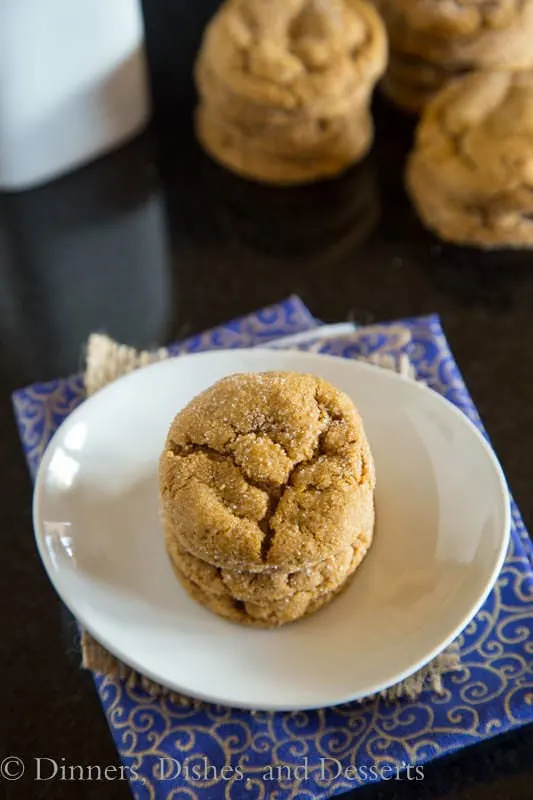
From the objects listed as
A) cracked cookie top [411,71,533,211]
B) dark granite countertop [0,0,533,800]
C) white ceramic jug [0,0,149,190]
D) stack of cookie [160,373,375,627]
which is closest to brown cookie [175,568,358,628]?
stack of cookie [160,373,375,627]

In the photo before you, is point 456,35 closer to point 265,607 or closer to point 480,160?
point 480,160

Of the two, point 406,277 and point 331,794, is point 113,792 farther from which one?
point 406,277

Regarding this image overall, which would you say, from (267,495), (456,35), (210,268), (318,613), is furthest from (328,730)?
(456,35)

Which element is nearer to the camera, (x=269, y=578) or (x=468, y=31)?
(x=269, y=578)

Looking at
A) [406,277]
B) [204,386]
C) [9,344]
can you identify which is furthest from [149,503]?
[406,277]

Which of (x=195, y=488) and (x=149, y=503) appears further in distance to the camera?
(x=149, y=503)

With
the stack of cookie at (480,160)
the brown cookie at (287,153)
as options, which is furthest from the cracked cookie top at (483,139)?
the brown cookie at (287,153)

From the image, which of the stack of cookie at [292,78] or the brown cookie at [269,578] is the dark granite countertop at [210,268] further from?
the brown cookie at [269,578]
